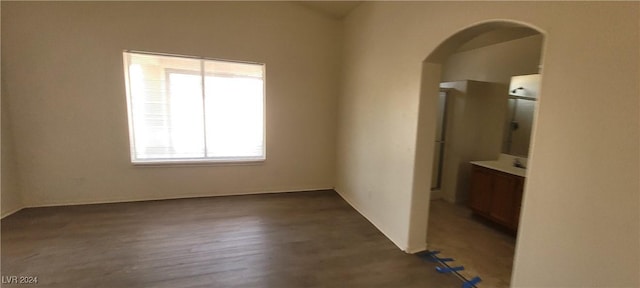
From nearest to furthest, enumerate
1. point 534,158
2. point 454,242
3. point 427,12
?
1. point 534,158
2. point 427,12
3. point 454,242

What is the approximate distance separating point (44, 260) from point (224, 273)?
5.44 ft

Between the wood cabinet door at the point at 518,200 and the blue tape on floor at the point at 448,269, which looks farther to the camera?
the wood cabinet door at the point at 518,200

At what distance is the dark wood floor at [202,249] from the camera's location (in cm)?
224

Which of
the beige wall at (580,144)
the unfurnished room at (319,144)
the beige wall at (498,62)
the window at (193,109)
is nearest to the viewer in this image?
the beige wall at (580,144)

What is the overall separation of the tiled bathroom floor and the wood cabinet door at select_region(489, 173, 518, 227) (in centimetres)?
21

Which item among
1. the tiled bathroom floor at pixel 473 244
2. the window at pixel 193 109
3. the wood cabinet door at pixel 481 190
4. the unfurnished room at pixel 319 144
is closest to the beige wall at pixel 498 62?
the unfurnished room at pixel 319 144

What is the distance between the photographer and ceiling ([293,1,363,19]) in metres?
3.90

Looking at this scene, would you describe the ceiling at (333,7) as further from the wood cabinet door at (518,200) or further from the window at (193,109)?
the wood cabinet door at (518,200)

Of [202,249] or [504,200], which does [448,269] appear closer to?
[504,200]

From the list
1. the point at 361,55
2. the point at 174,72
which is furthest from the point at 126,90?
the point at 361,55

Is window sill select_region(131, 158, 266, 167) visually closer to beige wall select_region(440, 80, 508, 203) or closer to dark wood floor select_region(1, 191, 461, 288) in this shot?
dark wood floor select_region(1, 191, 461, 288)

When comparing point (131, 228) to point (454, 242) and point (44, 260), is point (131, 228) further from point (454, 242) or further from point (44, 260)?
point (454, 242)

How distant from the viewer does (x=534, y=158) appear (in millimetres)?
1646

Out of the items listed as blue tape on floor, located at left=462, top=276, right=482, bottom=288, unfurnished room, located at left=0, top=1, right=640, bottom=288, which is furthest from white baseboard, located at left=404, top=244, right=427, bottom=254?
blue tape on floor, located at left=462, top=276, right=482, bottom=288
